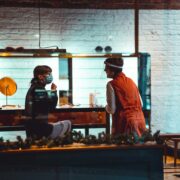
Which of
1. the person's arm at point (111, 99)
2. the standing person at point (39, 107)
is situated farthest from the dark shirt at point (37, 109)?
the person's arm at point (111, 99)

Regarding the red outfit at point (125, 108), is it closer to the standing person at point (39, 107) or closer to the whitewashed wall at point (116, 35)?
the standing person at point (39, 107)

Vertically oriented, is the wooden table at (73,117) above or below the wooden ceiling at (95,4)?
below

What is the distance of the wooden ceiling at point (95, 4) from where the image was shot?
7.75m

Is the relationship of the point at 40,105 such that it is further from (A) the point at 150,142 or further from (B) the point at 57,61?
(B) the point at 57,61

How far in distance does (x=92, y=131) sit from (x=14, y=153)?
130 inches

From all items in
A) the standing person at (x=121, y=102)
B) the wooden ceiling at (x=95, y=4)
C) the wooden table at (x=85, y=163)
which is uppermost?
the wooden ceiling at (x=95, y=4)

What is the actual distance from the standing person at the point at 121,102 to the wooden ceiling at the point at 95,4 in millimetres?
2842

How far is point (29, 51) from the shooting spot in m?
7.16

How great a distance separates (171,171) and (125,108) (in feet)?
6.15

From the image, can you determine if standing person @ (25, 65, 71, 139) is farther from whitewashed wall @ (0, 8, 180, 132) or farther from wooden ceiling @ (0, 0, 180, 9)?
wooden ceiling @ (0, 0, 180, 9)

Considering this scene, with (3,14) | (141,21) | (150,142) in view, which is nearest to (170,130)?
(141,21)

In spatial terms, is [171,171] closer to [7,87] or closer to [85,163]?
[85,163]

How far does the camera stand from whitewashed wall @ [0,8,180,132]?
7.79 metres

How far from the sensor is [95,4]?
7969 mm
